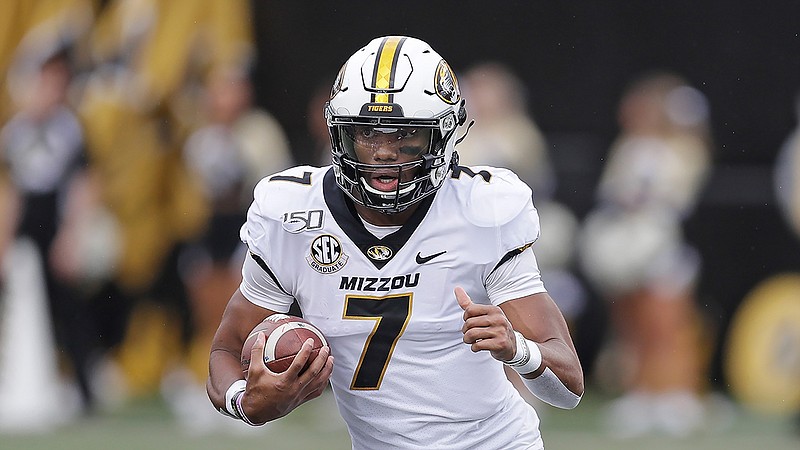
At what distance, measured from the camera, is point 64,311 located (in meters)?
9.05

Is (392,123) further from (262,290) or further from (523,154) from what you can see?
(523,154)

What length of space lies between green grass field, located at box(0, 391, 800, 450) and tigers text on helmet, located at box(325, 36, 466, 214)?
13.5 ft

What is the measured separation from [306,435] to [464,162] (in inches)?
76.1

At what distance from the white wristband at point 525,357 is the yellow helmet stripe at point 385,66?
747 mm

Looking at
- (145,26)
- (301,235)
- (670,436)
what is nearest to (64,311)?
(145,26)

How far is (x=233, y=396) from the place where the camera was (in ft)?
13.0

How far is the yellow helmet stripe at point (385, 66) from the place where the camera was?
158 inches

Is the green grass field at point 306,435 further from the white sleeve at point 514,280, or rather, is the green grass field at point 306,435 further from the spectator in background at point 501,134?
the white sleeve at point 514,280

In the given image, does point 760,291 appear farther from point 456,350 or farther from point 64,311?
point 456,350

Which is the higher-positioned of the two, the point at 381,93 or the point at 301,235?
the point at 381,93

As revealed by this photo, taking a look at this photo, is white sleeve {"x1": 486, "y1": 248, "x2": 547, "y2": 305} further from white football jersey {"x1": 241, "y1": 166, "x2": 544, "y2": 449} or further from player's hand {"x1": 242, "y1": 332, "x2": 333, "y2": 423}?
player's hand {"x1": 242, "y1": 332, "x2": 333, "y2": 423}

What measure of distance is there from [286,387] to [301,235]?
1.76 ft

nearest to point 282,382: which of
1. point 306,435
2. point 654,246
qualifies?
point 306,435

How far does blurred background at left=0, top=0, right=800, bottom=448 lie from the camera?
29.6 ft
